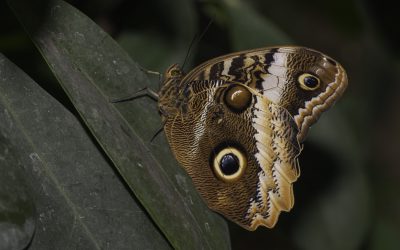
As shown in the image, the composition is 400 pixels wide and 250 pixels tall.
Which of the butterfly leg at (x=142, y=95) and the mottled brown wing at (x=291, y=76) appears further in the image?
the mottled brown wing at (x=291, y=76)

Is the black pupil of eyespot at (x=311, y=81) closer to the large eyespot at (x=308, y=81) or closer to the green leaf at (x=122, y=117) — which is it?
the large eyespot at (x=308, y=81)

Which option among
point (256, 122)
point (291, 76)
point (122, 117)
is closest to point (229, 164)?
point (256, 122)

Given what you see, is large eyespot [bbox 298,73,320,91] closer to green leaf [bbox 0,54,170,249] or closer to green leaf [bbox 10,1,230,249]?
green leaf [bbox 10,1,230,249]

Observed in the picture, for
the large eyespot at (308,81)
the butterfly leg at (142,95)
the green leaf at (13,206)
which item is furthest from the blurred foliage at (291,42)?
the green leaf at (13,206)

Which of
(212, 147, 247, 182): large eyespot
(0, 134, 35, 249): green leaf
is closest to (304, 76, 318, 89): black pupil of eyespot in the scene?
(212, 147, 247, 182): large eyespot

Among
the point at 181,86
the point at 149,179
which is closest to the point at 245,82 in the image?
the point at 181,86

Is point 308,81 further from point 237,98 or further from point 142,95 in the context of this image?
point 142,95

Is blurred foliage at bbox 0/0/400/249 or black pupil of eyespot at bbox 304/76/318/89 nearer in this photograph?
black pupil of eyespot at bbox 304/76/318/89
